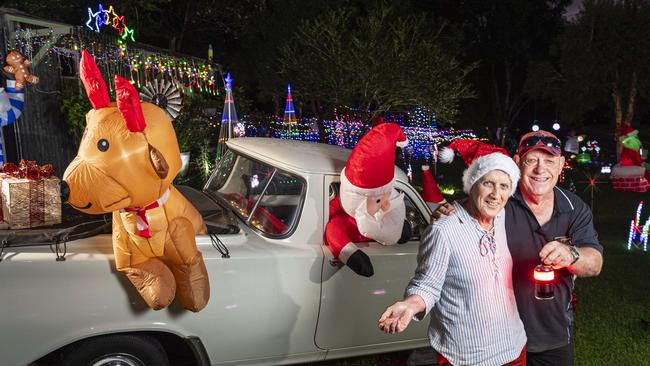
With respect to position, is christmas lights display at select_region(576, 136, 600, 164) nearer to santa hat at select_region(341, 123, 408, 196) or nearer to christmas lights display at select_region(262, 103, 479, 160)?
christmas lights display at select_region(262, 103, 479, 160)

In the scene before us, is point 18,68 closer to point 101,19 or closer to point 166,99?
point 101,19

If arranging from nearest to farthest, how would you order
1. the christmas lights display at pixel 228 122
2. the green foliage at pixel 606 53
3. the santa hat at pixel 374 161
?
the santa hat at pixel 374 161
the christmas lights display at pixel 228 122
the green foliage at pixel 606 53

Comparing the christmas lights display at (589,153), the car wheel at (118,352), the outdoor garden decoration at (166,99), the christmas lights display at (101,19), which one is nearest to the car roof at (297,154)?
the outdoor garden decoration at (166,99)

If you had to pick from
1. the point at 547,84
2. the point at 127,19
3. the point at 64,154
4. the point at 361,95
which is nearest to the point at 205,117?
the point at 64,154

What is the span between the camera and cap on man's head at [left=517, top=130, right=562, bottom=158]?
273 centimetres

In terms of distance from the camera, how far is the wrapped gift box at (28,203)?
4156 millimetres

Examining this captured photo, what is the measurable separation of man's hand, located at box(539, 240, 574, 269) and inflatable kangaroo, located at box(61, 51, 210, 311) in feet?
6.22

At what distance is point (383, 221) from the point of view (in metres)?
3.44

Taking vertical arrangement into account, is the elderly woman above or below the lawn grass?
above

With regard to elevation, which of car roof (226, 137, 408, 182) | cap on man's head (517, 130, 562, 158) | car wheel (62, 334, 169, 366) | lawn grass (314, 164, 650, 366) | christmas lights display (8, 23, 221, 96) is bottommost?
lawn grass (314, 164, 650, 366)

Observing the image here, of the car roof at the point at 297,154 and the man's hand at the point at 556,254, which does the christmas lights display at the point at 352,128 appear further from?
the man's hand at the point at 556,254

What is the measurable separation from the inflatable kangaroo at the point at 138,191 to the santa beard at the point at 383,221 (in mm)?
1071

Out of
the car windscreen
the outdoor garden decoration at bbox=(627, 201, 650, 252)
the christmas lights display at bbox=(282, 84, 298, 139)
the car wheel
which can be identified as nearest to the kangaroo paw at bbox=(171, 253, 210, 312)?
the car wheel

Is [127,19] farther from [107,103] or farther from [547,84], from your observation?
[547,84]
